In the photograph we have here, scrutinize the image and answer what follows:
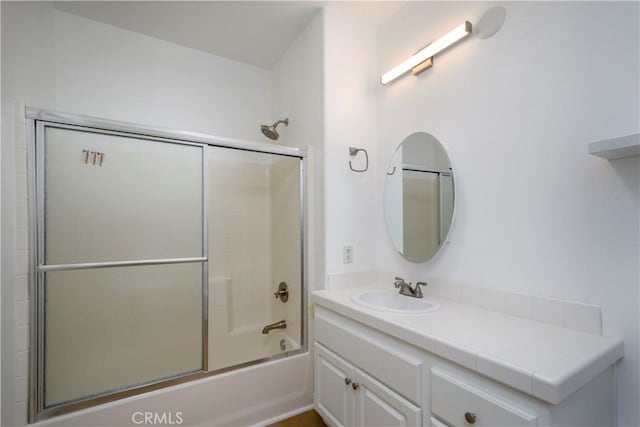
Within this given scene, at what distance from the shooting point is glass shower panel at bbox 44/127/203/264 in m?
1.45

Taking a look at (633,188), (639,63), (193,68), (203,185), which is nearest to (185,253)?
(203,185)

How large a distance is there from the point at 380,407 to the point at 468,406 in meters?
0.48

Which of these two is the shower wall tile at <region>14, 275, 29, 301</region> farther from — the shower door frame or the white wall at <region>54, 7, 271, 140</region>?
the white wall at <region>54, 7, 271, 140</region>

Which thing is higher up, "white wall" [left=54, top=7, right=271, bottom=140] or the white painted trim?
"white wall" [left=54, top=7, right=271, bottom=140]

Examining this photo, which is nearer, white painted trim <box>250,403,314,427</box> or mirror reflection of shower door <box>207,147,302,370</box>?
white painted trim <box>250,403,314,427</box>

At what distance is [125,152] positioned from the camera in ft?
5.35

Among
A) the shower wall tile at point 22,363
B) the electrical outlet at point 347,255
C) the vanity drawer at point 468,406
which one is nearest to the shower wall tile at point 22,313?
the shower wall tile at point 22,363

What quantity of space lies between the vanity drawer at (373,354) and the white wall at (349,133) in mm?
407

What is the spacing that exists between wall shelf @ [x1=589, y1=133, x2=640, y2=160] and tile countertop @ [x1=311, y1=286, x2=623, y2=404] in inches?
26.1

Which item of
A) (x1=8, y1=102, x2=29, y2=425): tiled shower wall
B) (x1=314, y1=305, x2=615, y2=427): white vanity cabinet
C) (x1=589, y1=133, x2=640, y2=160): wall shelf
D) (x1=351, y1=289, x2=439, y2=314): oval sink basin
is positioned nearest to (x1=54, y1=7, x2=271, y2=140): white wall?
(x1=8, y1=102, x2=29, y2=425): tiled shower wall

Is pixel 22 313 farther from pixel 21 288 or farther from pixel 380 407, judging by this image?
pixel 380 407

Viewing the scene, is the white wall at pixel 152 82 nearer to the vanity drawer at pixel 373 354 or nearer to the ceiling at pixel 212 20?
the ceiling at pixel 212 20
